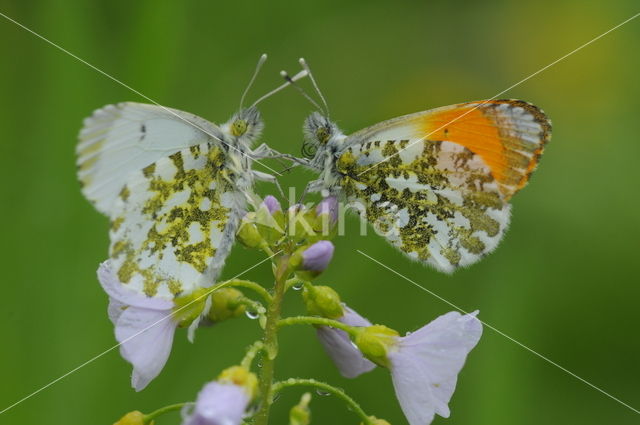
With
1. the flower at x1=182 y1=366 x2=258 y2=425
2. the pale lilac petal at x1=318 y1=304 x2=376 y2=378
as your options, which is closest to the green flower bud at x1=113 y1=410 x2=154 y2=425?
the flower at x1=182 y1=366 x2=258 y2=425

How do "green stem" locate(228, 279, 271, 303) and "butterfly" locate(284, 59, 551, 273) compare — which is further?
"butterfly" locate(284, 59, 551, 273)

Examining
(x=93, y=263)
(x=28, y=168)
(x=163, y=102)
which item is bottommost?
(x=93, y=263)

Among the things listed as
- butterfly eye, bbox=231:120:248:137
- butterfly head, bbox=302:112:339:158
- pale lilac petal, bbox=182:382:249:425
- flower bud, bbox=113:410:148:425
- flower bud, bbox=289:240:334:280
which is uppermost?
butterfly eye, bbox=231:120:248:137

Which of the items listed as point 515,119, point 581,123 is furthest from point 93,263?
point 581,123

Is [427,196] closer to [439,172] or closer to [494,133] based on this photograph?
[439,172]

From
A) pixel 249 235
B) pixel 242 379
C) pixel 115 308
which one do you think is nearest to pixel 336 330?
pixel 249 235

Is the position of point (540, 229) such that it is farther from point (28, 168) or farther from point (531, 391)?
point (28, 168)

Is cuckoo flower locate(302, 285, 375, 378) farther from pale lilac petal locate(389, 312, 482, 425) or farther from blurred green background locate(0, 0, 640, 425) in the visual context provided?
blurred green background locate(0, 0, 640, 425)
